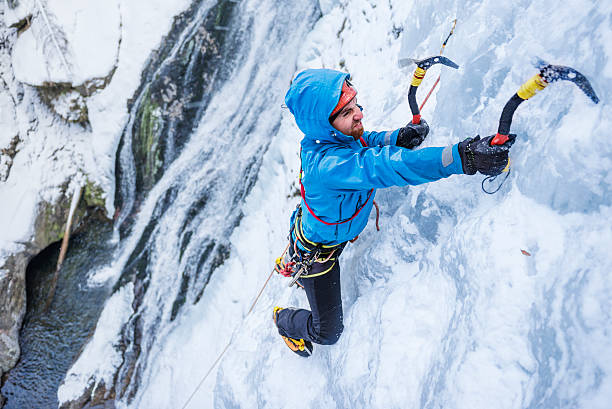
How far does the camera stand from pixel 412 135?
214 cm

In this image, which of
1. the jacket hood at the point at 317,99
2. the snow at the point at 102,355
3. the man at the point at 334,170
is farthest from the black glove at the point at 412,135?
the snow at the point at 102,355

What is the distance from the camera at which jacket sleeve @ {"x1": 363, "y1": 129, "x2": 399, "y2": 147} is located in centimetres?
214

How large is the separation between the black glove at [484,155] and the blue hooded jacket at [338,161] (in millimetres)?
30

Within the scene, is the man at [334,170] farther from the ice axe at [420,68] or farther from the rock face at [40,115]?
the rock face at [40,115]

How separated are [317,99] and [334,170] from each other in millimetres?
320

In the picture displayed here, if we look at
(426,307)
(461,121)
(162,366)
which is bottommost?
(162,366)

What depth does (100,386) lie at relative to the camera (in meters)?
4.95

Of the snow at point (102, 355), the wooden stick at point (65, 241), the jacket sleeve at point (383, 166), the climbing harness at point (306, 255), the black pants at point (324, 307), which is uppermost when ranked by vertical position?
the jacket sleeve at point (383, 166)

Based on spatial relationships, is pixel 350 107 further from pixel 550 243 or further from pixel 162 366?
pixel 162 366

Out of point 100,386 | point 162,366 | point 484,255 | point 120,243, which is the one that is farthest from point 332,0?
point 100,386

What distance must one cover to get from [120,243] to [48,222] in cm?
123

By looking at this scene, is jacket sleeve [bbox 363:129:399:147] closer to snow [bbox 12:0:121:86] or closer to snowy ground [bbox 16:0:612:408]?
snowy ground [bbox 16:0:612:408]

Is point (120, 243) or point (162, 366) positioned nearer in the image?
point (162, 366)

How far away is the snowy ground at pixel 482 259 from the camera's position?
1306mm
